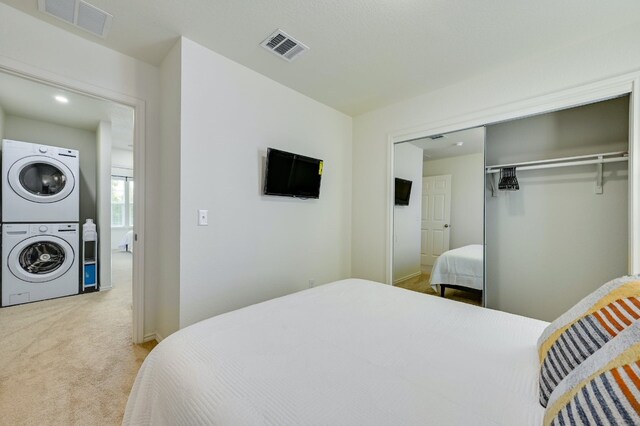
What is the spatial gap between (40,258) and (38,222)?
496mm

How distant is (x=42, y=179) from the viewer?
11.5 feet

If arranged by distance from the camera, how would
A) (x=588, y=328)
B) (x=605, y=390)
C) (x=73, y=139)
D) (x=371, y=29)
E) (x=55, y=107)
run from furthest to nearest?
(x=73, y=139)
(x=55, y=107)
(x=371, y=29)
(x=588, y=328)
(x=605, y=390)

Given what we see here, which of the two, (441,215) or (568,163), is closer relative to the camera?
(568,163)

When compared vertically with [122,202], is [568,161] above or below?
above

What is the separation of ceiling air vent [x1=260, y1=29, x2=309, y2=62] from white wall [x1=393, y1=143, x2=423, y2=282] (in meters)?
1.51

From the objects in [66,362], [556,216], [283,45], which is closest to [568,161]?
[556,216]

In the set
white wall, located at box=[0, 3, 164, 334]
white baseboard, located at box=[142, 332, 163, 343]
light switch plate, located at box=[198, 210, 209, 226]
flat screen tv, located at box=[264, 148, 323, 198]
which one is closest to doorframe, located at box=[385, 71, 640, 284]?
flat screen tv, located at box=[264, 148, 323, 198]

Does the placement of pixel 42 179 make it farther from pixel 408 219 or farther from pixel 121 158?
→ pixel 408 219

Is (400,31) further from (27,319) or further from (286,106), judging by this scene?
(27,319)

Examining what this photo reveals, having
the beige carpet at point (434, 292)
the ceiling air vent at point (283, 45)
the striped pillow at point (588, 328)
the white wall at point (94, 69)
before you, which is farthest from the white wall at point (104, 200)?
the striped pillow at point (588, 328)

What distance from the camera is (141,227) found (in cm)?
222

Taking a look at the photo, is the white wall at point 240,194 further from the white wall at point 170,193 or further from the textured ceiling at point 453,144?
the textured ceiling at point 453,144

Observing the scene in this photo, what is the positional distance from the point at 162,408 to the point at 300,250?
6.50 feet

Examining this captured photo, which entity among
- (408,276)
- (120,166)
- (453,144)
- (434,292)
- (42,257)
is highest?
(120,166)
